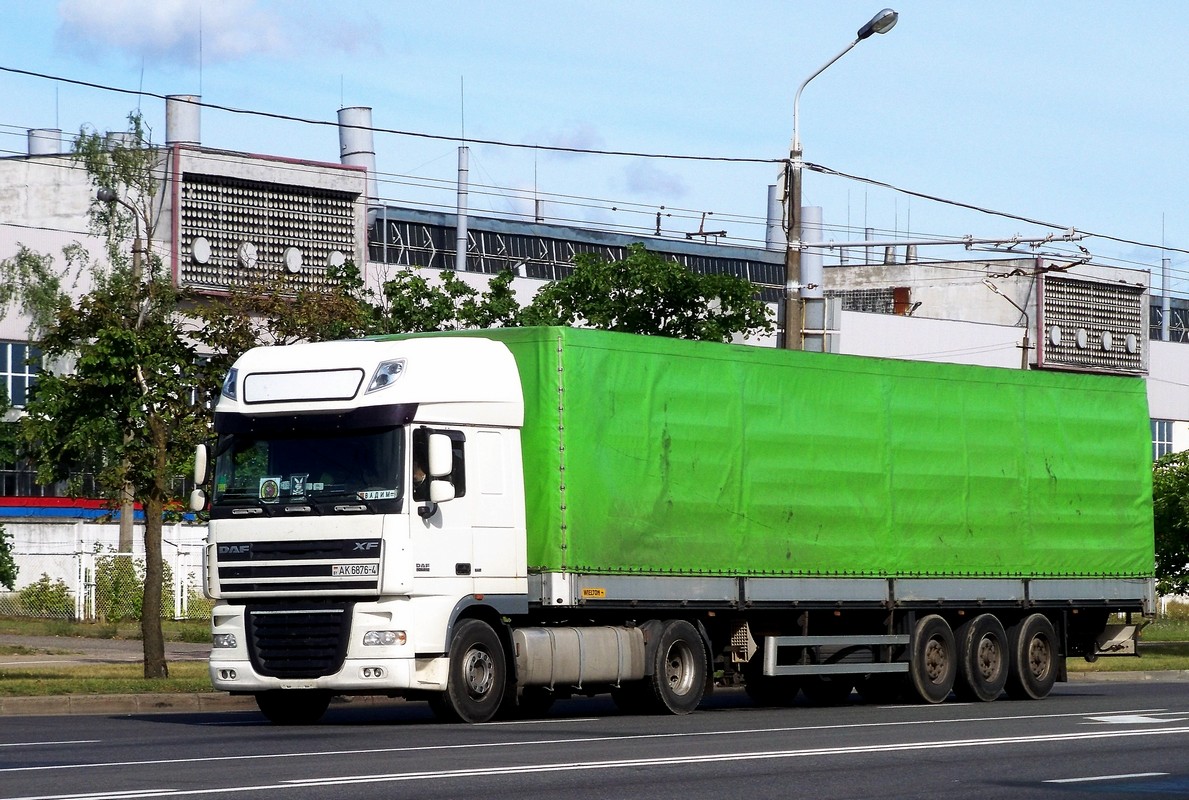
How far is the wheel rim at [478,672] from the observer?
17.5 metres

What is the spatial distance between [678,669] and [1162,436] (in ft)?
213

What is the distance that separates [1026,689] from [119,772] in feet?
43.0

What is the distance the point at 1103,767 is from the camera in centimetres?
1340

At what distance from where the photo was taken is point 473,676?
1761 cm

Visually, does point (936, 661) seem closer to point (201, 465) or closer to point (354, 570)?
point (354, 570)

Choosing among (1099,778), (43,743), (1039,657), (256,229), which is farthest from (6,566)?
(1099,778)

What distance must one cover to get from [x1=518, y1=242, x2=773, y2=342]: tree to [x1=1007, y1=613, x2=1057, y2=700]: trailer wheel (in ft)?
36.3

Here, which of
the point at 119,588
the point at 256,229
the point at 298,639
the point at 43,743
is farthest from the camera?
the point at 256,229

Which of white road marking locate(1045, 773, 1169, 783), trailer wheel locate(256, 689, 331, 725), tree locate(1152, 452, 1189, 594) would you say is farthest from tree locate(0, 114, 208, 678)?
tree locate(1152, 452, 1189, 594)

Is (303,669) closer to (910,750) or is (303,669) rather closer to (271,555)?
(271,555)

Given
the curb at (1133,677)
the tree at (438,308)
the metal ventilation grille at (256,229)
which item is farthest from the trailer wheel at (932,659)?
the metal ventilation grille at (256,229)

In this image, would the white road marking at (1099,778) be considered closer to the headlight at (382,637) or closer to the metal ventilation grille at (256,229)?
the headlight at (382,637)

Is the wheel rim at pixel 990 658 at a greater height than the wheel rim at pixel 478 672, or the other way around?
the wheel rim at pixel 478 672

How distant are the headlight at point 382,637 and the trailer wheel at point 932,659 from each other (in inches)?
269
